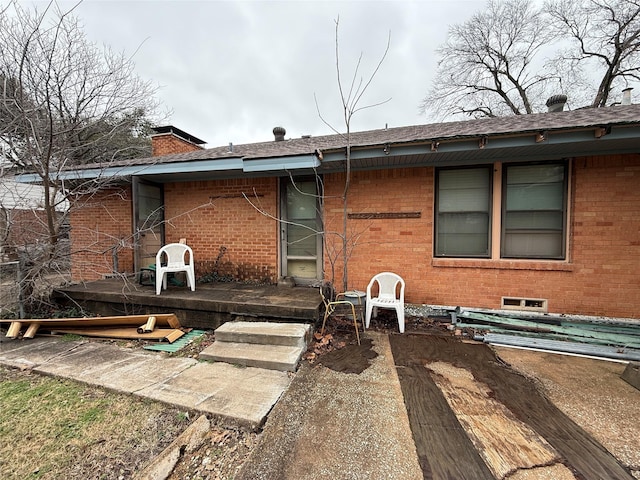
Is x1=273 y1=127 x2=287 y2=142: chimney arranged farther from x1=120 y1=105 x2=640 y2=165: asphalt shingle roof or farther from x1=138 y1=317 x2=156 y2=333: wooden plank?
x1=138 y1=317 x2=156 y2=333: wooden plank

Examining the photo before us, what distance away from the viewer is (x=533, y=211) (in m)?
4.26

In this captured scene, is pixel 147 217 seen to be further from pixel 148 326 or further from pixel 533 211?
pixel 533 211

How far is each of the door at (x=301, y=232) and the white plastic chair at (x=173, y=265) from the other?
1.70 m

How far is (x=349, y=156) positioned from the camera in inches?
160

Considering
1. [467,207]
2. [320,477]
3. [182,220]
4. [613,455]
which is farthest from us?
[182,220]

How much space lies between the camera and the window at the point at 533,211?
164 inches

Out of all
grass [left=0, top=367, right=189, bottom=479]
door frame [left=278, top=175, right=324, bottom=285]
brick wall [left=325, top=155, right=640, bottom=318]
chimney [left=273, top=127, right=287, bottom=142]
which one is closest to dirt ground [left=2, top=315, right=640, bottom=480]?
grass [left=0, top=367, right=189, bottom=479]

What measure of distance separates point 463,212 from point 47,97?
700cm

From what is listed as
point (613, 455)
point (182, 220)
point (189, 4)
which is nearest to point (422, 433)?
point (613, 455)

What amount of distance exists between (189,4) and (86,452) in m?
8.88

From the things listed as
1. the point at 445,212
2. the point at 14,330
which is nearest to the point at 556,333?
the point at 445,212

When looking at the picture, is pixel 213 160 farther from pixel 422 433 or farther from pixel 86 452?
pixel 422 433

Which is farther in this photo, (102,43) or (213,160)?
(102,43)

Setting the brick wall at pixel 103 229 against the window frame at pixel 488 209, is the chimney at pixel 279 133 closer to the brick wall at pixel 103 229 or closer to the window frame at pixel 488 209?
the brick wall at pixel 103 229
